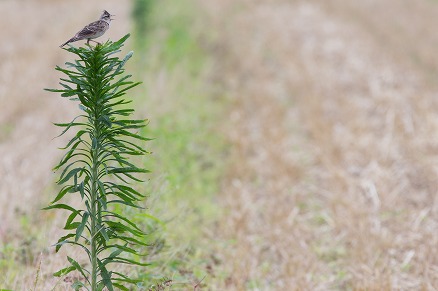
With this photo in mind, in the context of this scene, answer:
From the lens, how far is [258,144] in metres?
8.55

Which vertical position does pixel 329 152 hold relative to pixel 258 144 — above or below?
below

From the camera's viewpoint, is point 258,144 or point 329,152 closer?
point 329,152

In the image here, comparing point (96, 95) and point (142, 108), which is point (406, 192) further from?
point (96, 95)

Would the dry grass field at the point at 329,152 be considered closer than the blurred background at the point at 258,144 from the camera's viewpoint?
No

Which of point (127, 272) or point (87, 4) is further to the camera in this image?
point (87, 4)

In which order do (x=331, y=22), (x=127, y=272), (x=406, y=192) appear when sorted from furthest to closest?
(x=331, y=22)
(x=406, y=192)
(x=127, y=272)

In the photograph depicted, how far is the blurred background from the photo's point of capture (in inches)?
198

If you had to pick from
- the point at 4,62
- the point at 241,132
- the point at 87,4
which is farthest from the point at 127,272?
the point at 87,4

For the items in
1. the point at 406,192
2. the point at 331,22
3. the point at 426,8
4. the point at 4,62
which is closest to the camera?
the point at 406,192

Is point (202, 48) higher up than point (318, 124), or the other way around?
point (202, 48)

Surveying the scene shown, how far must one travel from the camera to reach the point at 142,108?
8234 millimetres

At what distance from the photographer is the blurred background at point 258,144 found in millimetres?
5031

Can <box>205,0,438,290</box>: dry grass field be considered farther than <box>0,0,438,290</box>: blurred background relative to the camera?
Yes

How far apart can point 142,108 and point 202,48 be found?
436 cm
